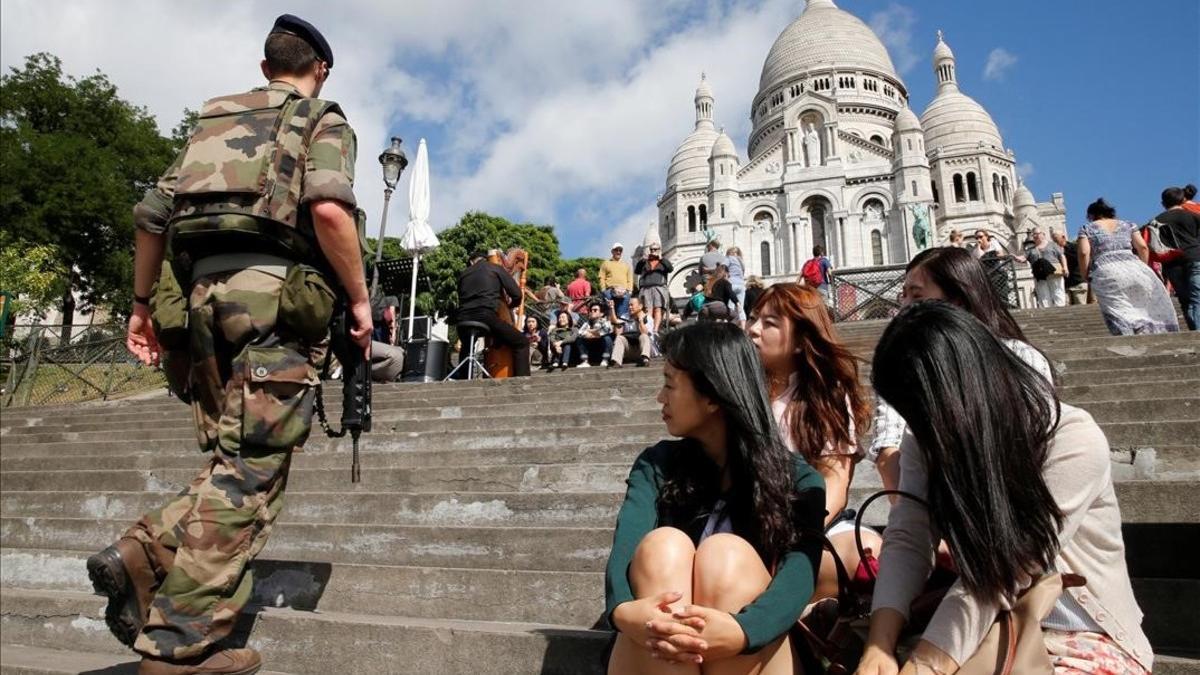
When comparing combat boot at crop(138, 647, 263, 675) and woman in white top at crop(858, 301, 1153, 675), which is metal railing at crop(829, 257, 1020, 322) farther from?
combat boot at crop(138, 647, 263, 675)

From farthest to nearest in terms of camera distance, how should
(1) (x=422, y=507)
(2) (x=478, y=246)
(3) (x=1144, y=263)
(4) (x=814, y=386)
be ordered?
(2) (x=478, y=246) < (3) (x=1144, y=263) < (1) (x=422, y=507) < (4) (x=814, y=386)

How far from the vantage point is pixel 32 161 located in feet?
84.4

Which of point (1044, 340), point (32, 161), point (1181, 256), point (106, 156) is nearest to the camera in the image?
point (1181, 256)

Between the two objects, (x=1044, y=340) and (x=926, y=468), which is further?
(x=1044, y=340)

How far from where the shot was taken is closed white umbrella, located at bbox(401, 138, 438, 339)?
11.9m

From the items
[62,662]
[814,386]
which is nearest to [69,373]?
[62,662]

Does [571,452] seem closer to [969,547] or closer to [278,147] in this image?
[278,147]

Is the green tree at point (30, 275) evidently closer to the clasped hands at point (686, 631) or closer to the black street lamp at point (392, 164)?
the black street lamp at point (392, 164)

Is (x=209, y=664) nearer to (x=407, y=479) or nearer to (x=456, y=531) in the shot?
(x=456, y=531)

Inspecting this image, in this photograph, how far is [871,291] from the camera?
1647cm

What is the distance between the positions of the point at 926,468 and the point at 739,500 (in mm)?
525

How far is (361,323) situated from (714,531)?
1.43 metres

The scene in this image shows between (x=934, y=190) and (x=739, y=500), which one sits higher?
(x=934, y=190)

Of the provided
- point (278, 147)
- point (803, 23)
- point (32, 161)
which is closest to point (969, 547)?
point (278, 147)
